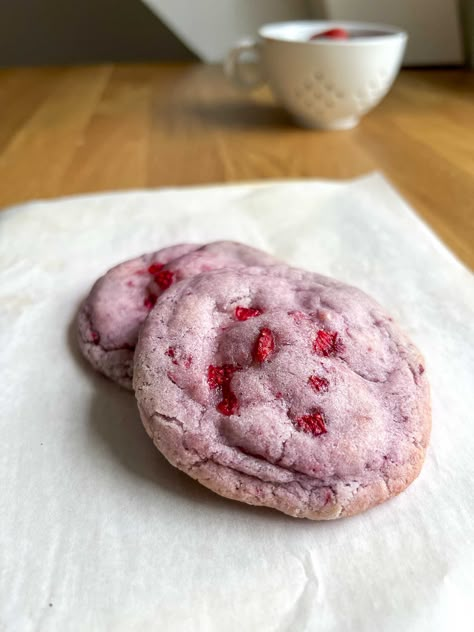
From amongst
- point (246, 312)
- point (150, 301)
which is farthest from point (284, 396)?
point (150, 301)

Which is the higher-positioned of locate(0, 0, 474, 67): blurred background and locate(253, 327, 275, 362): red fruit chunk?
locate(0, 0, 474, 67): blurred background

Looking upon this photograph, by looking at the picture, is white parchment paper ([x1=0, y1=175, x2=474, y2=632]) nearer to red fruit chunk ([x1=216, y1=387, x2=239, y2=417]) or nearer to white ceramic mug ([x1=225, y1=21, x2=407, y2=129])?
red fruit chunk ([x1=216, y1=387, x2=239, y2=417])

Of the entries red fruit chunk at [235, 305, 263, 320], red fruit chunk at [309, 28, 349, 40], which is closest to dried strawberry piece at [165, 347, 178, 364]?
red fruit chunk at [235, 305, 263, 320]

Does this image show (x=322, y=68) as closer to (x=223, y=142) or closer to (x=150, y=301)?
(x=223, y=142)

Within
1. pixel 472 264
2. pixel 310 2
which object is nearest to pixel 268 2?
pixel 310 2

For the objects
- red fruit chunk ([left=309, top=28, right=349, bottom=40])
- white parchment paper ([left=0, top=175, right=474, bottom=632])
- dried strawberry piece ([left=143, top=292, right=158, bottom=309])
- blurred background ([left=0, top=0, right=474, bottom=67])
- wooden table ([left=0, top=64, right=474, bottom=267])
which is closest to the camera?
white parchment paper ([left=0, top=175, right=474, bottom=632])

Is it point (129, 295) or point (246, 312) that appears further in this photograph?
point (129, 295)

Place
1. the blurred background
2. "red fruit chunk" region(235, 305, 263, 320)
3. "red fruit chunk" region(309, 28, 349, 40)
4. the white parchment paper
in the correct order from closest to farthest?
the white parchment paper < "red fruit chunk" region(235, 305, 263, 320) < "red fruit chunk" region(309, 28, 349, 40) < the blurred background

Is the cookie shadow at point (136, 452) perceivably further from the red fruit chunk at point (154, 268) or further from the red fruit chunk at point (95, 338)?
the red fruit chunk at point (154, 268)
